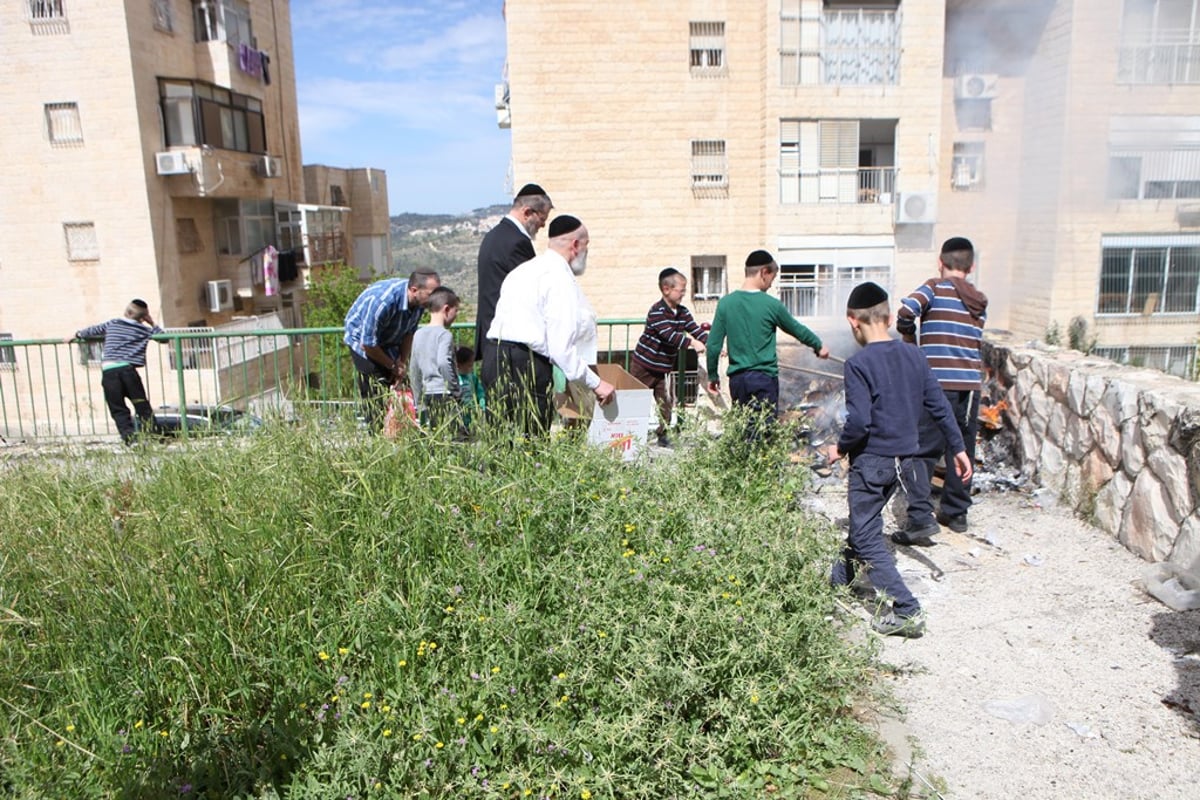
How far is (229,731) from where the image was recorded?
2.89 m

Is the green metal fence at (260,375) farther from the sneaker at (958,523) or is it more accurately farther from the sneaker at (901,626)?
the sneaker at (901,626)

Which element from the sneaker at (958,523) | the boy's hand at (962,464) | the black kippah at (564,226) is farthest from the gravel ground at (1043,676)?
the black kippah at (564,226)

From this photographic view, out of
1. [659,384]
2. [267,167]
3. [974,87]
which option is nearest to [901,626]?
[659,384]

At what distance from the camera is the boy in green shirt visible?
18.4 feet

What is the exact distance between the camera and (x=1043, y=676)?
3.76 m

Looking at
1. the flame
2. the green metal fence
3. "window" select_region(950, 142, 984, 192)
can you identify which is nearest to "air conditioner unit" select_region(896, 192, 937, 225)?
"window" select_region(950, 142, 984, 192)

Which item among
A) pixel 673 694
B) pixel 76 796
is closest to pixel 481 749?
pixel 673 694

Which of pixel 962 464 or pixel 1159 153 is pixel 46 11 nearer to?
pixel 962 464

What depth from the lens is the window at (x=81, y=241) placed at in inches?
938

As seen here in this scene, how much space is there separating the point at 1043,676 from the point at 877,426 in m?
1.37

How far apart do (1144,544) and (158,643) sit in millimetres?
5185

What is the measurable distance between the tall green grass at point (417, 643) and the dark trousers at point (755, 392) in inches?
52.9

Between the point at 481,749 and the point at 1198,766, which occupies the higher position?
the point at 481,749

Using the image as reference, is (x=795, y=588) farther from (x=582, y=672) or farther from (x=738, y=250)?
(x=738, y=250)
